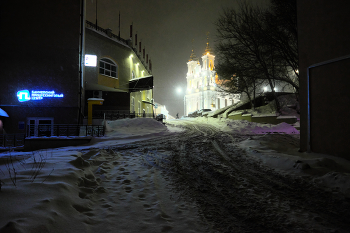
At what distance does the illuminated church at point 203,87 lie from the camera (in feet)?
252

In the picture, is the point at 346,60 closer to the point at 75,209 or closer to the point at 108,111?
the point at 75,209

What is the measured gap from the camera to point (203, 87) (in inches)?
3091

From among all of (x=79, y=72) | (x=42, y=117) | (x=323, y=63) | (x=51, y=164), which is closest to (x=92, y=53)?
(x=79, y=72)

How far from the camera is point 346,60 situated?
646 cm

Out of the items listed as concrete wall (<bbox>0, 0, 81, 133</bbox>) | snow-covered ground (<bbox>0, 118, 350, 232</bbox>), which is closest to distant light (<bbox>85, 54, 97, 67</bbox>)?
concrete wall (<bbox>0, 0, 81, 133</bbox>)

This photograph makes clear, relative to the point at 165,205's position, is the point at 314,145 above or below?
above

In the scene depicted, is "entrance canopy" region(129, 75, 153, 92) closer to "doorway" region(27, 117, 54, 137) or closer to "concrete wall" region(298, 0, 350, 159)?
"doorway" region(27, 117, 54, 137)

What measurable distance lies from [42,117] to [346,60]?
21250 millimetres

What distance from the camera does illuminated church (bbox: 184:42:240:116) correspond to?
3024 inches

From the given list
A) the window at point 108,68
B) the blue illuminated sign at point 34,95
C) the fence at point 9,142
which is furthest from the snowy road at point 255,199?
the window at point 108,68

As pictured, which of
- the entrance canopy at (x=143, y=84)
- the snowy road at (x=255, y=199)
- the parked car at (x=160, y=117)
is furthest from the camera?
the parked car at (x=160, y=117)

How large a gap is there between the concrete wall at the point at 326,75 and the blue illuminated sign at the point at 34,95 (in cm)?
1869

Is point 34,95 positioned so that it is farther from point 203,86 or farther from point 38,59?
point 203,86

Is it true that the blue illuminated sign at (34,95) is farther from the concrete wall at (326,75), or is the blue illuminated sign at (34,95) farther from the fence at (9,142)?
the concrete wall at (326,75)
